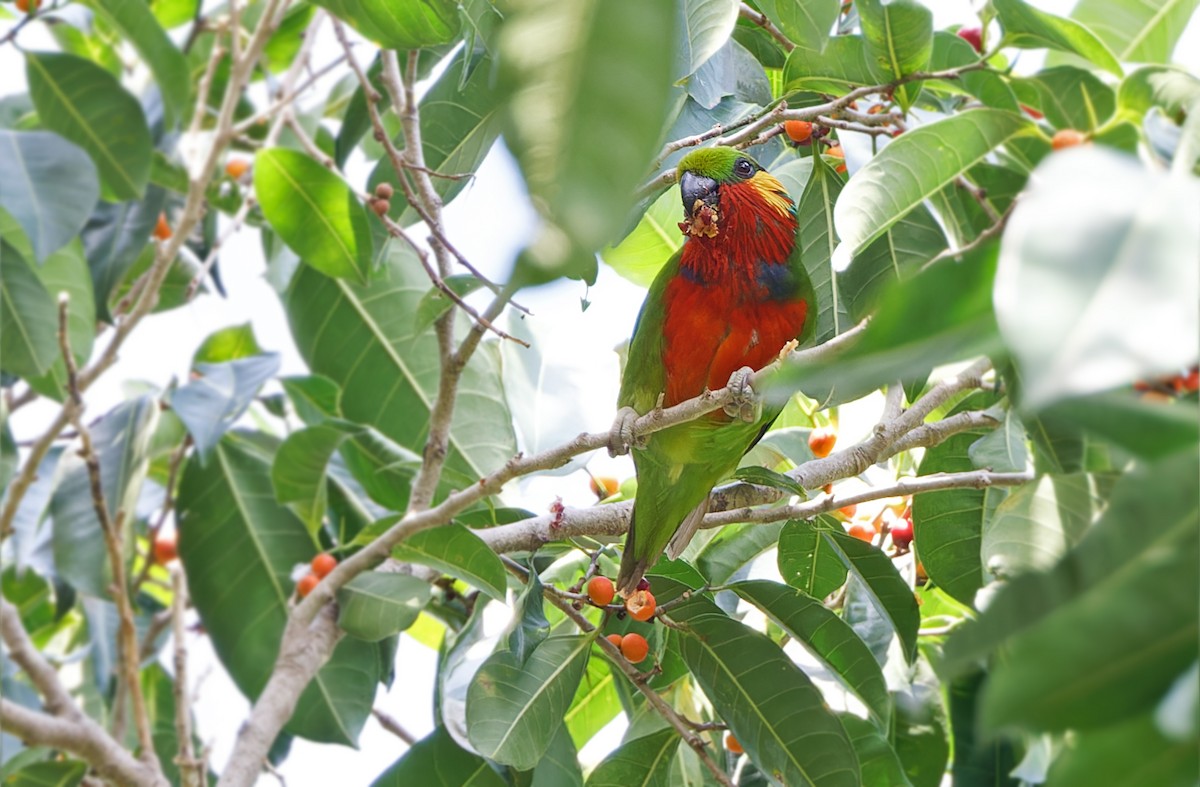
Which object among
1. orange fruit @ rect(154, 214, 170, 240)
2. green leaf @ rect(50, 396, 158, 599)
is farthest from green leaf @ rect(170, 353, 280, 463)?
orange fruit @ rect(154, 214, 170, 240)

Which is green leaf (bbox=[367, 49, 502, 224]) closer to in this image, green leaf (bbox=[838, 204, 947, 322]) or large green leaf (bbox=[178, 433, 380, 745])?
green leaf (bbox=[838, 204, 947, 322])

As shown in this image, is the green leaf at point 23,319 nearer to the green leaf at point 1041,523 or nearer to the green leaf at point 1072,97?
the green leaf at point 1072,97

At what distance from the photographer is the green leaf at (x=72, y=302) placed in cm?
322

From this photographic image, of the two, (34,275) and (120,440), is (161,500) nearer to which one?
(120,440)

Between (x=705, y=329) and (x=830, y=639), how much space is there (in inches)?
28.9

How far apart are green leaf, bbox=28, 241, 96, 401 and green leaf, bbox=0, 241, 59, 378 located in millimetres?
244

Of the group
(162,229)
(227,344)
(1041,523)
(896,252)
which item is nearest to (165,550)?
(227,344)

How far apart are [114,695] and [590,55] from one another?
3.47 meters

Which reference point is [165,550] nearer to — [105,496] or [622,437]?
[105,496]

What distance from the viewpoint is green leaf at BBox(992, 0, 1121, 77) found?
169 centimetres

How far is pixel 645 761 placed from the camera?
6.96 feet

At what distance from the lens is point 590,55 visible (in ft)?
1.69

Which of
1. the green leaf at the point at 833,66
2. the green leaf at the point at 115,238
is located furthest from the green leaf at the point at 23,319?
the green leaf at the point at 833,66

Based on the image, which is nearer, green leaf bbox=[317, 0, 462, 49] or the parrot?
green leaf bbox=[317, 0, 462, 49]
